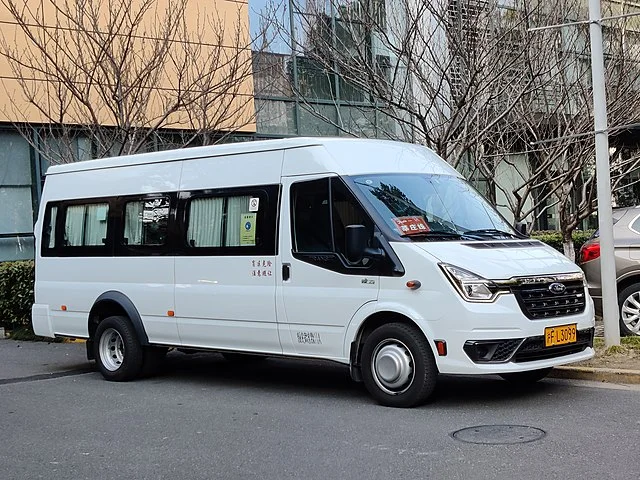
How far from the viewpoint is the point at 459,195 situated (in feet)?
29.3

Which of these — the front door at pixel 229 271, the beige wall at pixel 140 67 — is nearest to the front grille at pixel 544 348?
the front door at pixel 229 271

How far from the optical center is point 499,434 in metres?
6.83

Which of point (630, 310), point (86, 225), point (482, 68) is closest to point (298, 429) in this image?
point (86, 225)

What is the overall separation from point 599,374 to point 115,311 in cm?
546

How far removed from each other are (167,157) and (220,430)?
3.74 meters

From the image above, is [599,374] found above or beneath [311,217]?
beneath

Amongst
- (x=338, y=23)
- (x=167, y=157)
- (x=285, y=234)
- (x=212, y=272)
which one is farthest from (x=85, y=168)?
(x=338, y=23)

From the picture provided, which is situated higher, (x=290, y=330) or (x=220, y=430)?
(x=290, y=330)

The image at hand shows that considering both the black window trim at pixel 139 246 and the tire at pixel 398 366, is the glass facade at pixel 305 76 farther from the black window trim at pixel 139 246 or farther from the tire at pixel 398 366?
the tire at pixel 398 366

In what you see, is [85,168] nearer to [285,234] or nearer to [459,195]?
[285,234]

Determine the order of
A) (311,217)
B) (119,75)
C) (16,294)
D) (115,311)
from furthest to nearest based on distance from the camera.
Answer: (16,294)
(119,75)
(115,311)
(311,217)

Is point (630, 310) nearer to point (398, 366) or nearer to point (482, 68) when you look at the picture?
point (482, 68)

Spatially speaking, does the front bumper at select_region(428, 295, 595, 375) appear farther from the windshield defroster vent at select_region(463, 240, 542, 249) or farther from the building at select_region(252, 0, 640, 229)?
the building at select_region(252, 0, 640, 229)

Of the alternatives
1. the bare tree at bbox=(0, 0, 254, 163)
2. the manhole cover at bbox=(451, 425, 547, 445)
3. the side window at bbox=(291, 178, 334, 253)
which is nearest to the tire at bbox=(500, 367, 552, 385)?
the manhole cover at bbox=(451, 425, 547, 445)
